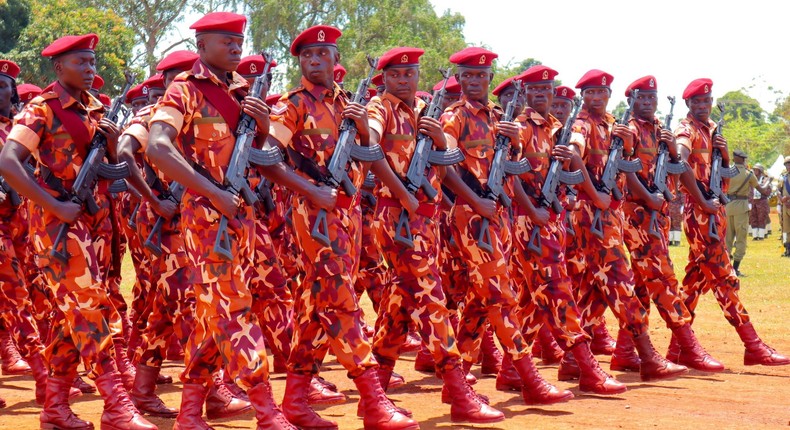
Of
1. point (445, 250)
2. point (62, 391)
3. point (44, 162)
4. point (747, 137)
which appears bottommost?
point (747, 137)

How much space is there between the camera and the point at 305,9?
4628cm

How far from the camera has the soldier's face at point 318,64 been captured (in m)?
6.96

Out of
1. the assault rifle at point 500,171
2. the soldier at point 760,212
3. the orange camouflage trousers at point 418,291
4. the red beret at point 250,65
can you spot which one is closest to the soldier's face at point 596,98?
the assault rifle at point 500,171

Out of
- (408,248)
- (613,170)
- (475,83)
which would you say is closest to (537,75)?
(613,170)

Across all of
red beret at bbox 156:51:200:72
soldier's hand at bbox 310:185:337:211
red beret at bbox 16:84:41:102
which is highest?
red beret at bbox 156:51:200:72

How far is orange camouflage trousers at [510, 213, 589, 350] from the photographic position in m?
8.43

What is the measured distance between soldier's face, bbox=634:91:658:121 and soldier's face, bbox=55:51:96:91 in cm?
531

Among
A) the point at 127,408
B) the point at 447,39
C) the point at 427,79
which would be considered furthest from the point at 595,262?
the point at 447,39

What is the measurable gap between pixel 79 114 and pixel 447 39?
39.9 metres

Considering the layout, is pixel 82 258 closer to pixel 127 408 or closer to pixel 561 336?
pixel 127 408

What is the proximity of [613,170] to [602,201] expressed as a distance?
0.37 metres

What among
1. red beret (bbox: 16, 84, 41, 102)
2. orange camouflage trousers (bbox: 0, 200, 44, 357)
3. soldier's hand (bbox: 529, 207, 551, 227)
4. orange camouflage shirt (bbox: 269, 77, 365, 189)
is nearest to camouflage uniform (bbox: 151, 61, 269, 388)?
orange camouflage shirt (bbox: 269, 77, 365, 189)

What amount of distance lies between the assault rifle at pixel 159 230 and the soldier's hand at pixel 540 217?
279 centimetres

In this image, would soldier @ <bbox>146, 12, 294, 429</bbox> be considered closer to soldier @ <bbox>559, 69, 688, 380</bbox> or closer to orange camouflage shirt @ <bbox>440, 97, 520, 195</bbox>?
orange camouflage shirt @ <bbox>440, 97, 520, 195</bbox>
